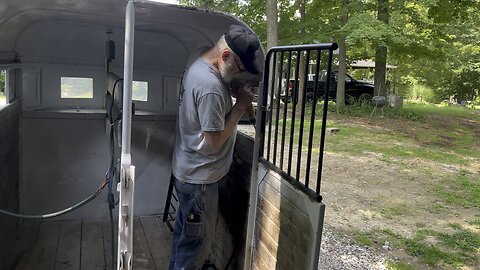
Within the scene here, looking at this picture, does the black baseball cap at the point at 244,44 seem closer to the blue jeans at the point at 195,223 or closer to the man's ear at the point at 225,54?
the man's ear at the point at 225,54

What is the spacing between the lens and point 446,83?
83.5ft

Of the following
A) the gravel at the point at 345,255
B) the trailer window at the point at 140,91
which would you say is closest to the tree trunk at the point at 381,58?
the gravel at the point at 345,255

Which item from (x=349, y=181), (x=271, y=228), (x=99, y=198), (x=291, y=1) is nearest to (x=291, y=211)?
(x=271, y=228)

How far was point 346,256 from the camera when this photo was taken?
3967 millimetres

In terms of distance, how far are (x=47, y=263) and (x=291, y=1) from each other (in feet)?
43.1

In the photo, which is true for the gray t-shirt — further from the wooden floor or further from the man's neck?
the wooden floor

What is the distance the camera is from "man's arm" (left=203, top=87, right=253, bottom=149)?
2123 millimetres

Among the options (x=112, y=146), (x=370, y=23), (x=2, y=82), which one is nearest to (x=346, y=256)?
(x=112, y=146)

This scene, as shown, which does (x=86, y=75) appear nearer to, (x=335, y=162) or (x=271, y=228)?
(x=271, y=228)

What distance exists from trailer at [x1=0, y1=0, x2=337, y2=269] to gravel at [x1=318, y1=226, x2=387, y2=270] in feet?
3.82

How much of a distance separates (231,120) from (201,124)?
188mm

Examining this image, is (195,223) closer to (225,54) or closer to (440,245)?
(225,54)

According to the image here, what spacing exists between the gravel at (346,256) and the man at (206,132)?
173 cm

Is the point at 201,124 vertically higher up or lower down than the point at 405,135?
higher up
